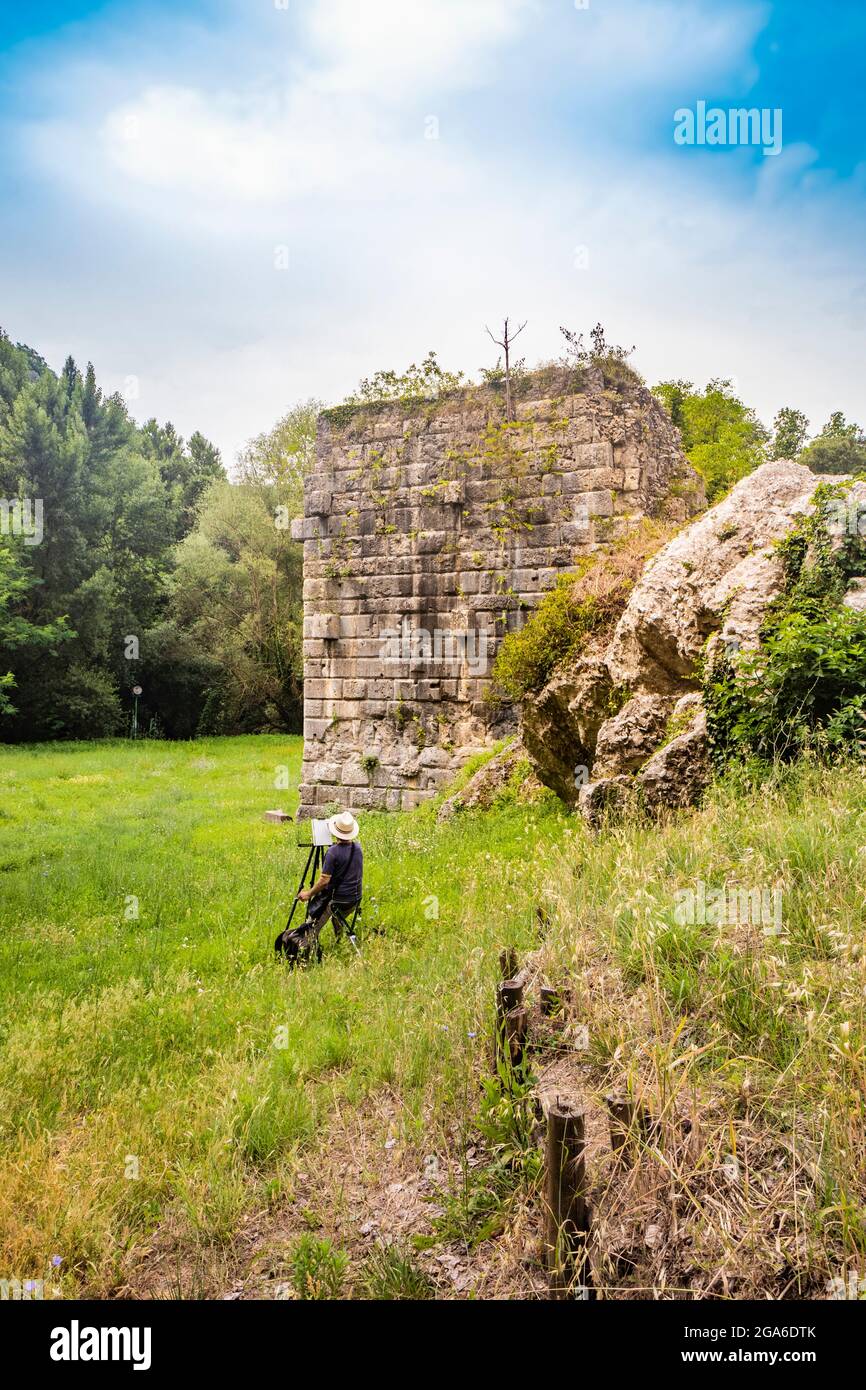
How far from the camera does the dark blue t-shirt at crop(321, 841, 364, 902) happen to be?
6.57 m

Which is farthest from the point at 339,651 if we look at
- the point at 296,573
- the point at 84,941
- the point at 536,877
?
the point at 296,573

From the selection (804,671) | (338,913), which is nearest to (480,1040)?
(338,913)

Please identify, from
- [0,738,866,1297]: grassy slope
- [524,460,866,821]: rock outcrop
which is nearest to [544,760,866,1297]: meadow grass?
[0,738,866,1297]: grassy slope

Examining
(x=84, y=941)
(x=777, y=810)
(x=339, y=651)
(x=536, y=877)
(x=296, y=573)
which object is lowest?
(x=84, y=941)

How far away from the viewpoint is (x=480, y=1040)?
12.7 feet

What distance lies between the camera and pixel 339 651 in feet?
Answer: 42.2

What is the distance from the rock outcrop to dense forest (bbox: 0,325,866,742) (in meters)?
18.8

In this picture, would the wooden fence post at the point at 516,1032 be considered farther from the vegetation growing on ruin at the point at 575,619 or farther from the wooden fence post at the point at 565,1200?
the vegetation growing on ruin at the point at 575,619

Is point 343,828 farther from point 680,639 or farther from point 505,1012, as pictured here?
point 505,1012

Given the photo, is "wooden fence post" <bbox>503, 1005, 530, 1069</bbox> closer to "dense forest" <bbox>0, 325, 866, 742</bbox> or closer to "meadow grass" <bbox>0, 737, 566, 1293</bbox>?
"meadow grass" <bbox>0, 737, 566, 1293</bbox>

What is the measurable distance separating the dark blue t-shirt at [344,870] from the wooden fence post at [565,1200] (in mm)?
4194
